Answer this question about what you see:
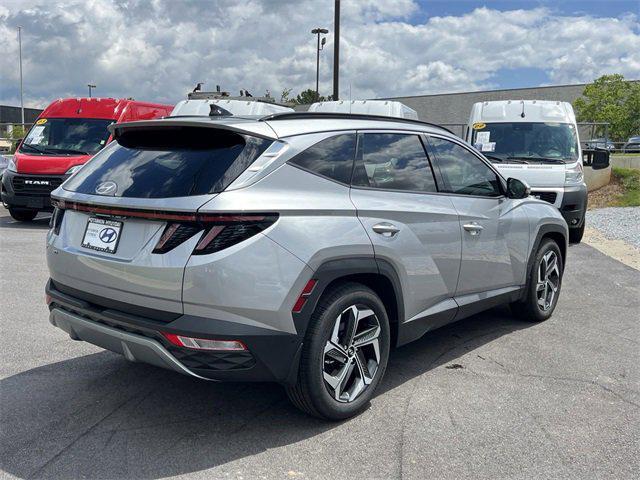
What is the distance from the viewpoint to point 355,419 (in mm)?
3637

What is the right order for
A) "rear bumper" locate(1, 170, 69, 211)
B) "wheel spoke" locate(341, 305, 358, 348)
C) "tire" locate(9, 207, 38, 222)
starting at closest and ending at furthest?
"wheel spoke" locate(341, 305, 358, 348) → "rear bumper" locate(1, 170, 69, 211) → "tire" locate(9, 207, 38, 222)

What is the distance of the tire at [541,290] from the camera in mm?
5535

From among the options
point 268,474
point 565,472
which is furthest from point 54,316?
point 565,472

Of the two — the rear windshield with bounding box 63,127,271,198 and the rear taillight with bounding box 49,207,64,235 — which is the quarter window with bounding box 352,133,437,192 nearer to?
the rear windshield with bounding box 63,127,271,198

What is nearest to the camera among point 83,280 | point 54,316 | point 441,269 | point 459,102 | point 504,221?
point 83,280

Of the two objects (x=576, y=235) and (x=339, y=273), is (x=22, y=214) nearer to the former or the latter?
(x=576, y=235)

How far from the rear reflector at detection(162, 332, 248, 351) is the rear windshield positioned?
27.9 inches

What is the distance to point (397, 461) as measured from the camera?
3160 millimetres

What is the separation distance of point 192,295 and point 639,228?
38.0 ft

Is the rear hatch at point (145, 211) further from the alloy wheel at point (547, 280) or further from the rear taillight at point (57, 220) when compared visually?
the alloy wheel at point (547, 280)

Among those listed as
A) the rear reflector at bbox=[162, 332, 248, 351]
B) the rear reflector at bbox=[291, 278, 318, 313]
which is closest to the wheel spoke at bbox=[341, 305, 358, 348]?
the rear reflector at bbox=[291, 278, 318, 313]

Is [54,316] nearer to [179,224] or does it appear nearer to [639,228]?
[179,224]

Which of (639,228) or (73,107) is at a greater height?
(73,107)

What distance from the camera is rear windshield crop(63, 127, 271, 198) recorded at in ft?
10.3
